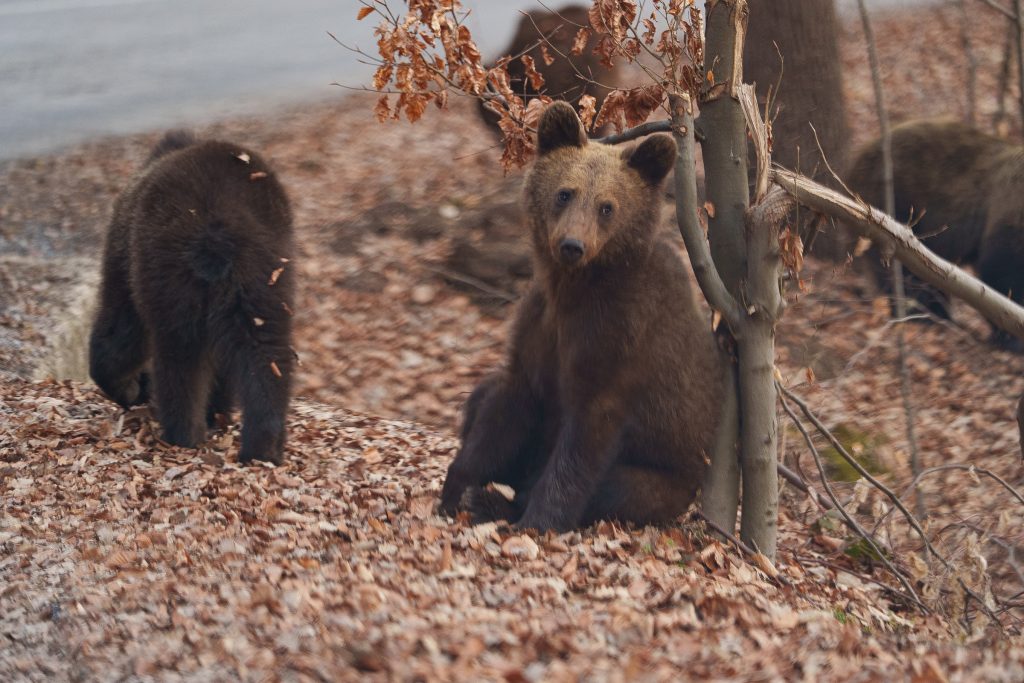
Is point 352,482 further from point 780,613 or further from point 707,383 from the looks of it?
point 780,613

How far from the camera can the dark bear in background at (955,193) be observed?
9.77 metres

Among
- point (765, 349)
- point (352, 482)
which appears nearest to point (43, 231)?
point (352, 482)

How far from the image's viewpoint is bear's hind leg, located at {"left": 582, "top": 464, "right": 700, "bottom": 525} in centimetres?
503

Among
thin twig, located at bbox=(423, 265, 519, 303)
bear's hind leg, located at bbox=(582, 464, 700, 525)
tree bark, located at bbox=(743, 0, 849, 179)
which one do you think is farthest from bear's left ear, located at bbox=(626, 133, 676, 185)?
thin twig, located at bbox=(423, 265, 519, 303)

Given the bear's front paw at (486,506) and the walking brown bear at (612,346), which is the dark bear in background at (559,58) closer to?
the walking brown bear at (612,346)

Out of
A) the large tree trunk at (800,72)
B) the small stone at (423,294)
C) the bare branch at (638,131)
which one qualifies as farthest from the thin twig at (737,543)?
the small stone at (423,294)

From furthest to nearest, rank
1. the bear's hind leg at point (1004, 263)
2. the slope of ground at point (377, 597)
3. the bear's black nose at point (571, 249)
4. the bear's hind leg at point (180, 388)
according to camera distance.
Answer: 1. the bear's hind leg at point (1004, 263)
2. the bear's hind leg at point (180, 388)
3. the bear's black nose at point (571, 249)
4. the slope of ground at point (377, 597)

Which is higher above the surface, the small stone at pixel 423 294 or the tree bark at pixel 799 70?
the tree bark at pixel 799 70

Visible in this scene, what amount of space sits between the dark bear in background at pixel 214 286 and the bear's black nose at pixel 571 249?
2.45 metres

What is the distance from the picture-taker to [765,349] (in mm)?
4918

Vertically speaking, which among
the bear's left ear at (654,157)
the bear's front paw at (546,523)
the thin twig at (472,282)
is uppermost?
the bear's left ear at (654,157)

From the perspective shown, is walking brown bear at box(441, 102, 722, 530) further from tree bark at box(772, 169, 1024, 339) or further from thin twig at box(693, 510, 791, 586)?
tree bark at box(772, 169, 1024, 339)

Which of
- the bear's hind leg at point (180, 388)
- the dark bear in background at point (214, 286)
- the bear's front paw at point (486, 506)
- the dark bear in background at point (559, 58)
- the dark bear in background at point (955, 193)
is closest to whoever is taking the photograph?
the bear's front paw at point (486, 506)

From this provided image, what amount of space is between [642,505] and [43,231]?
9.73m
